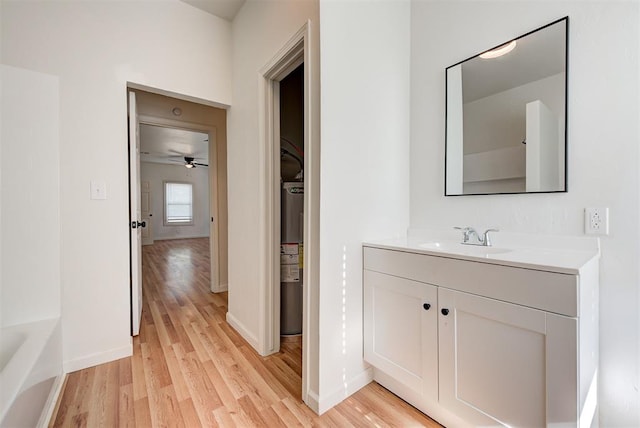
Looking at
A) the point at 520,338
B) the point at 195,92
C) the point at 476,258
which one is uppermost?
the point at 195,92

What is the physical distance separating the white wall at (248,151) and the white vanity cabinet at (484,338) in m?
1.00

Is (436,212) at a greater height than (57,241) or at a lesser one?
greater

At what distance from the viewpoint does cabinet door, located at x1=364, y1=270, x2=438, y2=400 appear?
128cm

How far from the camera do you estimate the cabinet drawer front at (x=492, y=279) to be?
90cm

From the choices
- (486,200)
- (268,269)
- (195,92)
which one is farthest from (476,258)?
(195,92)

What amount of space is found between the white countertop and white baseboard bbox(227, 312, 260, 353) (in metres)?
1.23

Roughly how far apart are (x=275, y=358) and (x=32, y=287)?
160 cm

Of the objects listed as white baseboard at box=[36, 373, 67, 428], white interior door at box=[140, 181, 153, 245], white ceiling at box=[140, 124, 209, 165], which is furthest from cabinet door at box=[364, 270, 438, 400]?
white interior door at box=[140, 181, 153, 245]

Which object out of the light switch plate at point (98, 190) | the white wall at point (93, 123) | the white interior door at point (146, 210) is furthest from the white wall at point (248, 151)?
the white interior door at point (146, 210)

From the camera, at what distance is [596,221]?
3.91 feet

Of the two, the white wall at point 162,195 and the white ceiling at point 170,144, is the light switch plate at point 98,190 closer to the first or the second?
the white ceiling at point 170,144

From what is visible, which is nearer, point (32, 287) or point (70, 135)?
point (32, 287)

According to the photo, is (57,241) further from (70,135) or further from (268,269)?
(268,269)

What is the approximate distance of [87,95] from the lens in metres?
1.80
